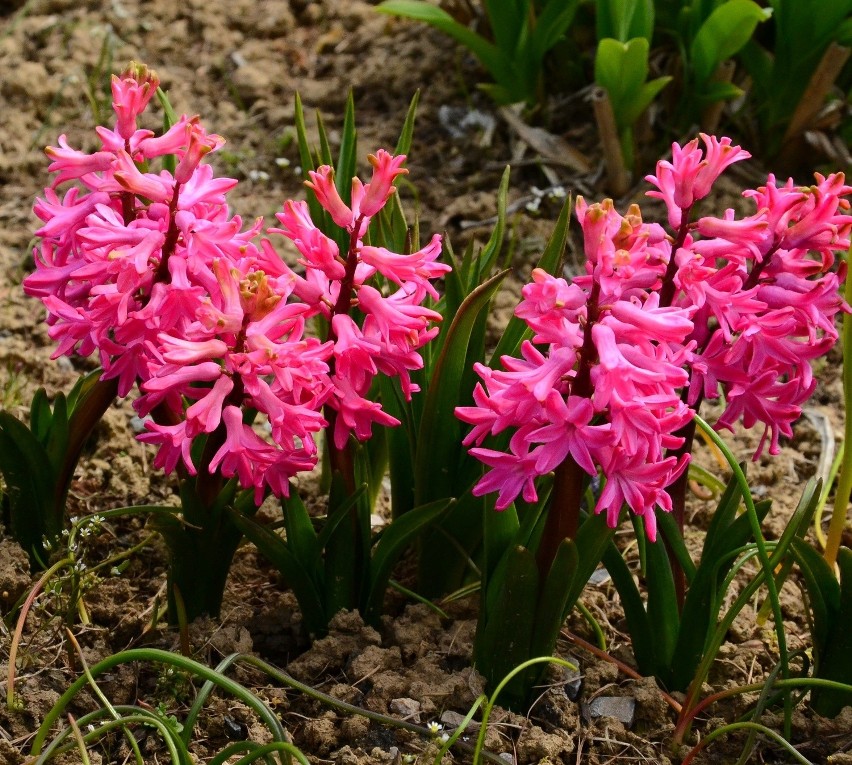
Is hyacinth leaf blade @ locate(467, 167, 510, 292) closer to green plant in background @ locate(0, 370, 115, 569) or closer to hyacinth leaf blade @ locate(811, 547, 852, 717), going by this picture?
green plant in background @ locate(0, 370, 115, 569)

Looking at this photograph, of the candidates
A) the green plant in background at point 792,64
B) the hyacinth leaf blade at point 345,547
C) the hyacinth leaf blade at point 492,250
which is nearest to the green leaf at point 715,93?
the green plant in background at point 792,64

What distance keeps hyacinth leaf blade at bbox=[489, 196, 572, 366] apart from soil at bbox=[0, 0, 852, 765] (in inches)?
20.2

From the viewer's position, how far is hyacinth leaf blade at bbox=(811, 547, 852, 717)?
1803mm

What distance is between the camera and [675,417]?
59.7 inches

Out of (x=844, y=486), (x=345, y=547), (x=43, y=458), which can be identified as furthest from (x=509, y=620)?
(x=43, y=458)

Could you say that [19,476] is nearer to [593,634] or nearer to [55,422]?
[55,422]

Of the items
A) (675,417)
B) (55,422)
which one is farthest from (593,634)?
(55,422)

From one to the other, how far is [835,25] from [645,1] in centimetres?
57

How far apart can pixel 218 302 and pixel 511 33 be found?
211 centimetres

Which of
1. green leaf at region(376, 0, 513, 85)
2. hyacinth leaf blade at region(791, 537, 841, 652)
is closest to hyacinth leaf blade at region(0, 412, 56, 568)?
hyacinth leaf blade at region(791, 537, 841, 652)

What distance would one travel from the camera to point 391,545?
1.92 meters

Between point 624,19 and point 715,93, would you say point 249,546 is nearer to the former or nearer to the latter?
point 624,19

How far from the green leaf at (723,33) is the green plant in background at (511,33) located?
40 centimetres

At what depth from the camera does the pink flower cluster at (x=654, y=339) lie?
1494mm
